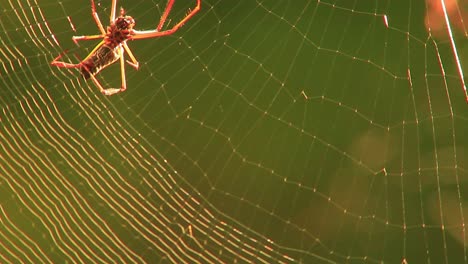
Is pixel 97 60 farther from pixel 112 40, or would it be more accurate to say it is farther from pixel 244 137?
pixel 244 137

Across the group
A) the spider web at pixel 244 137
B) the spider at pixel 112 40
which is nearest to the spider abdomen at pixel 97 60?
the spider at pixel 112 40

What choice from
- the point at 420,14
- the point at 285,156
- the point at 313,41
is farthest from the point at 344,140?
the point at 420,14

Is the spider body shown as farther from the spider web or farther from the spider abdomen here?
the spider web

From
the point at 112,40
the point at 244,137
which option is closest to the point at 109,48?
the point at 112,40

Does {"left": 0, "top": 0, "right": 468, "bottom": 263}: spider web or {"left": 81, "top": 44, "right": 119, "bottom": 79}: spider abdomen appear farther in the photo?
{"left": 0, "top": 0, "right": 468, "bottom": 263}: spider web

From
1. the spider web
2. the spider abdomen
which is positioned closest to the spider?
the spider abdomen

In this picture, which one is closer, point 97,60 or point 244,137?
point 97,60
